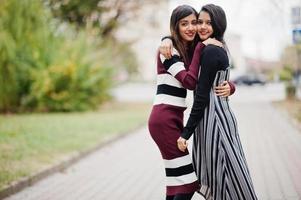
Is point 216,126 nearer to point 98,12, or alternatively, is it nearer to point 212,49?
point 212,49

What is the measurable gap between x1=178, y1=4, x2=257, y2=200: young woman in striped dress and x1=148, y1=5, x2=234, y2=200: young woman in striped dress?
0.38 ft

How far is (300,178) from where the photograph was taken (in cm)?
830

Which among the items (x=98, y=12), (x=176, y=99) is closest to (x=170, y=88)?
(x=176, y=99)

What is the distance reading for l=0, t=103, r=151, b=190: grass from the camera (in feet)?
30.0

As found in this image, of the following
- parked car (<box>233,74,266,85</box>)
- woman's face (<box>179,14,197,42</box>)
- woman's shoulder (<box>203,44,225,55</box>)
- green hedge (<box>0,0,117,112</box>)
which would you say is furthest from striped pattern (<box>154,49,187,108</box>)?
parked car (<box>233,74,266,85</box>)

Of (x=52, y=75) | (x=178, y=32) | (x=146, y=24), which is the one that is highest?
(x=178, y=32)

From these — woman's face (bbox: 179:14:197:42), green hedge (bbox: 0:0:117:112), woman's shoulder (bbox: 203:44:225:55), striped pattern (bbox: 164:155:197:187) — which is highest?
woman's face (bbox: 179:14:197:42)

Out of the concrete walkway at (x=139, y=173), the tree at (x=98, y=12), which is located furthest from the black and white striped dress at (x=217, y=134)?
the tree at (x=98, y=12)

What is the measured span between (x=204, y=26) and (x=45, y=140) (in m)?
8.63

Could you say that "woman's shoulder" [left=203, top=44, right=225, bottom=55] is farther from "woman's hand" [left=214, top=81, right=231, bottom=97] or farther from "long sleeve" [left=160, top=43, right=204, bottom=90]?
"woman's hand" [left=214, top=81, right=231, bottom=97]

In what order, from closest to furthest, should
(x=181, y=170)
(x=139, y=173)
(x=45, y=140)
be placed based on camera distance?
(x=181, y=170) → (x=139, y=173) → (x=45, y=140)

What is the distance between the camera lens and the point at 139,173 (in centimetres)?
922

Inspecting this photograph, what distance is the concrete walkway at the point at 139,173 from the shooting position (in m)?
7.50

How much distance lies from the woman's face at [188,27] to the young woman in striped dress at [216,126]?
0.22 feet
